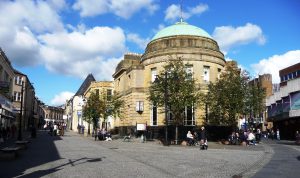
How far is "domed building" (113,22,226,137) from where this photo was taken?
38719 mm

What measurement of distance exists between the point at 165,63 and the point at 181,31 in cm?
471

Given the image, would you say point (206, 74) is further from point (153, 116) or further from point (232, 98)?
point (232, 98)

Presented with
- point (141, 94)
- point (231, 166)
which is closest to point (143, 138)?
point (141, 94)

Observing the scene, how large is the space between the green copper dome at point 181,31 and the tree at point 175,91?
9929mm

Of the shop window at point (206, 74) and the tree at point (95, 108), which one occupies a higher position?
the shop window at point (206, 74)

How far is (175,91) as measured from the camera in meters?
30.2

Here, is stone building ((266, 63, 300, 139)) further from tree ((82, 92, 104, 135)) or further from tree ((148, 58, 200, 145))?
tree ((82, 92, 104, 135))

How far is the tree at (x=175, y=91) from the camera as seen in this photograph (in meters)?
29.8

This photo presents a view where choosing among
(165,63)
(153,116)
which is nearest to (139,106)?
(153,116)

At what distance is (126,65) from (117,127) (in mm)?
8837

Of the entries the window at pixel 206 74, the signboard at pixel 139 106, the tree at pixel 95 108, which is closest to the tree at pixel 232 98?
the window at pixel 206 74

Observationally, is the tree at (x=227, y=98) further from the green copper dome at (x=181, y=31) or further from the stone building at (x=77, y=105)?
the stone building at (x=77, y=105)

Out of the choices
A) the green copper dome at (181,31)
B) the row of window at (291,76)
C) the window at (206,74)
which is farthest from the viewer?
the row of window at (291,76)

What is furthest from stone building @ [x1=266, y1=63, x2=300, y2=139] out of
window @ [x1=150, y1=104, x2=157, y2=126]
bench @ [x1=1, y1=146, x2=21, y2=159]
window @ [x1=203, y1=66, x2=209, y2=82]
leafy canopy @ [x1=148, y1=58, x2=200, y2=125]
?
bench @ [x1=1, y1=146, x2=21, y2=159]
